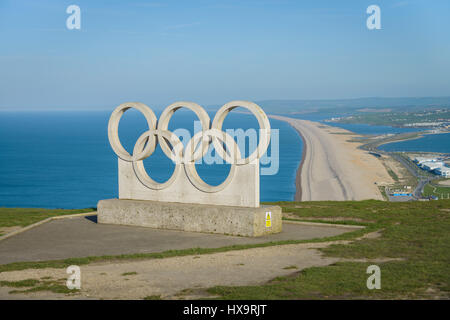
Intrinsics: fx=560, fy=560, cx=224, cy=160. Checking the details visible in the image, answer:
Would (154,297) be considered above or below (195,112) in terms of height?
below

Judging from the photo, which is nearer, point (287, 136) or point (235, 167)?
point (235, 167)

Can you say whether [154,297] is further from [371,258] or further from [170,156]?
[170,156]

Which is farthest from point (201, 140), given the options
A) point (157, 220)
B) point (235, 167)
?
point (157, 220)

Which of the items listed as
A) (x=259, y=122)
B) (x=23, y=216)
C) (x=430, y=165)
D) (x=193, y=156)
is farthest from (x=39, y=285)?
(x=430, y=165)
